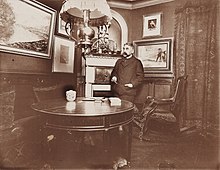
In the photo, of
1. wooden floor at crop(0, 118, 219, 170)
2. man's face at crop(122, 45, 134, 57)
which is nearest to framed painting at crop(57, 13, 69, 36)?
man's face at crop(122, 45, 134, 57)

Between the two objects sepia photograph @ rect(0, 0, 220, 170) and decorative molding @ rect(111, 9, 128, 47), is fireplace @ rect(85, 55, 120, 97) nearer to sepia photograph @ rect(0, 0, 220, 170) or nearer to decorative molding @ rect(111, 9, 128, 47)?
sepia photograph @ rect(0, 0, 220, 170)

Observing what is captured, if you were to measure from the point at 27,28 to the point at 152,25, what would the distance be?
0.62 m

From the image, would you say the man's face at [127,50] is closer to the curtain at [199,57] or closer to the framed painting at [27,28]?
the curtain at [199,57]

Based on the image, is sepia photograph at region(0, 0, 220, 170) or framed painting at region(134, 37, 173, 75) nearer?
sepia photograph at region(0, 0, 220, 170)

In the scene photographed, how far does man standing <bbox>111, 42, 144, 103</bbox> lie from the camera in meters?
1.13

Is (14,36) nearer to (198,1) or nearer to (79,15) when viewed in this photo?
(79,15)

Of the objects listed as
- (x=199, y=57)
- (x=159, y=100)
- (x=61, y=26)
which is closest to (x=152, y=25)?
(x=199, y=57)

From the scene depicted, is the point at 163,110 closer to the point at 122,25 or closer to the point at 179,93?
the point at 179,93

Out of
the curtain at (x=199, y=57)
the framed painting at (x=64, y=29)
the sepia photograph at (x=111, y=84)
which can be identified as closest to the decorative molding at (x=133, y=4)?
the sepia photograph at (x=111, y=84)

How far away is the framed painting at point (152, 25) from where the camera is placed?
109 cm

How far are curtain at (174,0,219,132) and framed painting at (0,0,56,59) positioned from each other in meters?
0.68

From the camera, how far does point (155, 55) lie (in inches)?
46.6

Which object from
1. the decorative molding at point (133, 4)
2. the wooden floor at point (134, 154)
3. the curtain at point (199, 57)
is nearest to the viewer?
the wooden floor at point (134, 154)

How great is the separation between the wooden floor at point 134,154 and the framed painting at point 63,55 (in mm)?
399
